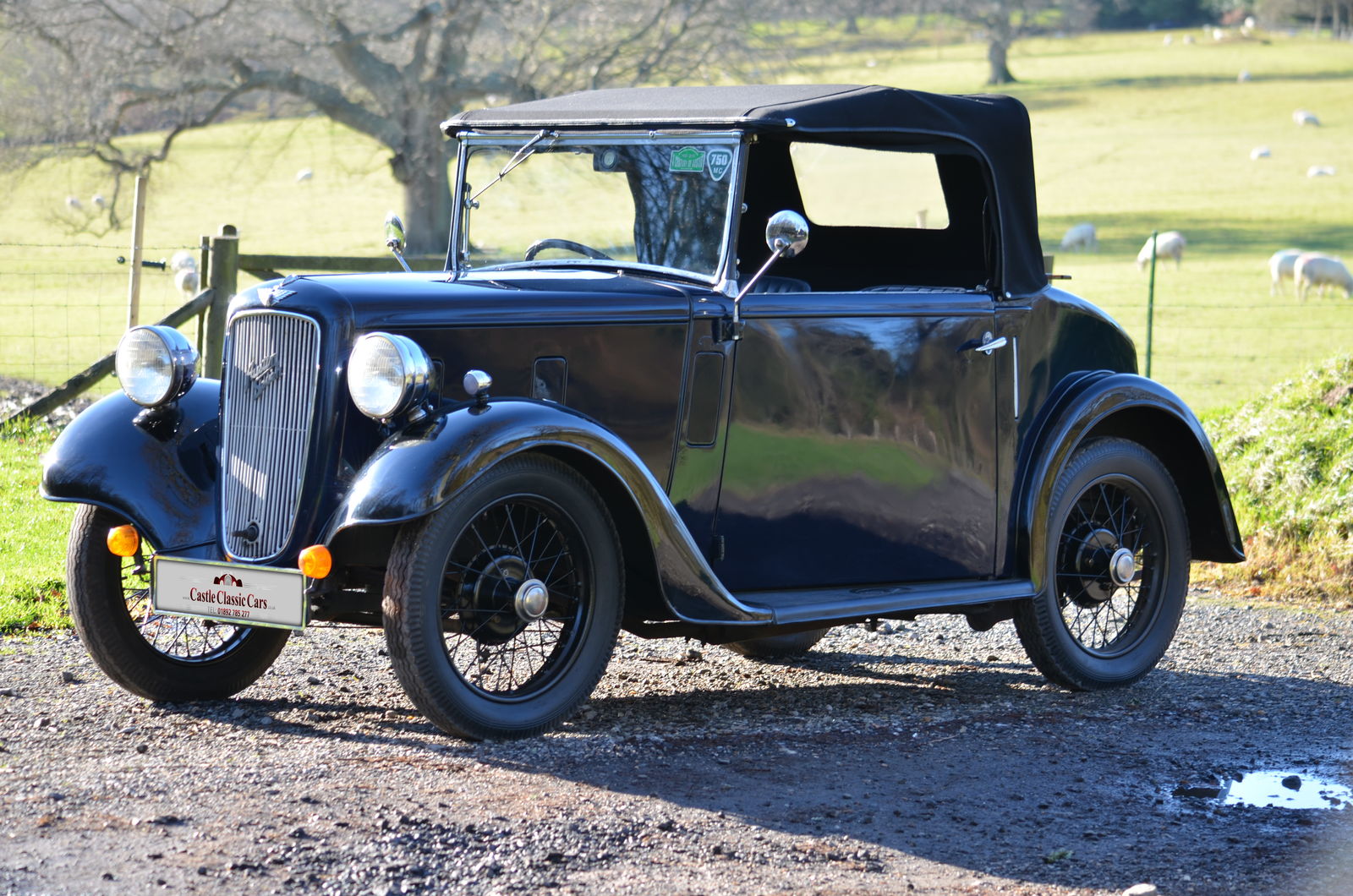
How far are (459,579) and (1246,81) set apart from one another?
62105mm

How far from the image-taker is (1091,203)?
127 feet

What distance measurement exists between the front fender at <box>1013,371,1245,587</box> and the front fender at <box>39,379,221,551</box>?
2.83 meters

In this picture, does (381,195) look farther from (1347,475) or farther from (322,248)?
(1347,475)

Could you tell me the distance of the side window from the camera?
5.69 meters

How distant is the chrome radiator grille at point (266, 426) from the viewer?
464 cm

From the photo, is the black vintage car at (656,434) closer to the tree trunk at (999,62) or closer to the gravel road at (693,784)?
the gravel road at (693,784)

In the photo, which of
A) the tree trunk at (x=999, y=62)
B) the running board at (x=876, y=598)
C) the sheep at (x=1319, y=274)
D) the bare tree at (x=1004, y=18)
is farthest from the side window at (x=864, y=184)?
the tree trunk at (x=999, y=62)

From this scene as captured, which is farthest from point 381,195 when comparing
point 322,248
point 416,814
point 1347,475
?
point 416,814

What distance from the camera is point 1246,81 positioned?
60.6 metres

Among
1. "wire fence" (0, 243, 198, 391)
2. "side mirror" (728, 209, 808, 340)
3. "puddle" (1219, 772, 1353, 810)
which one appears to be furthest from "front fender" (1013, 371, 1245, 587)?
"wire fence" (0, 243, 198, 391)

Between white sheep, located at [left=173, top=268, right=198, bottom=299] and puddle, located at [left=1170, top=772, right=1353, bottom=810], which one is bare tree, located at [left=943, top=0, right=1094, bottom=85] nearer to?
white sheep, located at [left=173, top=268, right=198, bottom=299]

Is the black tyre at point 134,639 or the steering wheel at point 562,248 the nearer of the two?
the black tyre at point 134,639

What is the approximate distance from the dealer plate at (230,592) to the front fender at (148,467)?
0.24 m

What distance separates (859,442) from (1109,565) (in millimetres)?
1227
